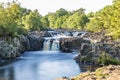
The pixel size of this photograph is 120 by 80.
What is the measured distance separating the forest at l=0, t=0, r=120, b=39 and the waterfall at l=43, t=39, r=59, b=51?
4.37 meters

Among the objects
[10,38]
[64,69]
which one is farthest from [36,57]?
[64,69]

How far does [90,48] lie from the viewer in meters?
48.3

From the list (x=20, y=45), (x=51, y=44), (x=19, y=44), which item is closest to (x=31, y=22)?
(x=51, y=44)

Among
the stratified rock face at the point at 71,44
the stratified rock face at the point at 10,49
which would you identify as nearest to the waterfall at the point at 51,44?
the stratified rock face at the point at 71,44

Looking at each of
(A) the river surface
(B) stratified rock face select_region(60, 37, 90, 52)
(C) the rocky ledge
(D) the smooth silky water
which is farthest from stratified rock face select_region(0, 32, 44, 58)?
(B) stratified rock face select_region(60, 37, 90, 52)

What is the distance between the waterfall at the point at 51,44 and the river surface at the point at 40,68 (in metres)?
6.78

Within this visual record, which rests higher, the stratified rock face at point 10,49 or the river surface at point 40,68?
the stratified rock face at point 10,49

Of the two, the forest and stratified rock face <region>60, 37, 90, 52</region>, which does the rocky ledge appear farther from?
stratified rock face <region>60, 37, 90, 52</region>

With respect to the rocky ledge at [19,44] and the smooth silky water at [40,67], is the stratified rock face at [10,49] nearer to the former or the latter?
the rocky ledge at [19,44]

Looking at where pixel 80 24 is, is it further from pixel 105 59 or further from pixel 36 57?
pixel 105 59

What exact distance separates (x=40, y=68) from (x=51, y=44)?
20.6 metres

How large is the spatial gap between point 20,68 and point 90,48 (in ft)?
37.2

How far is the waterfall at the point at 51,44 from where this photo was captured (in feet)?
202

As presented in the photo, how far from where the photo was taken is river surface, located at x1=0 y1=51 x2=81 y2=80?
1416 inches
